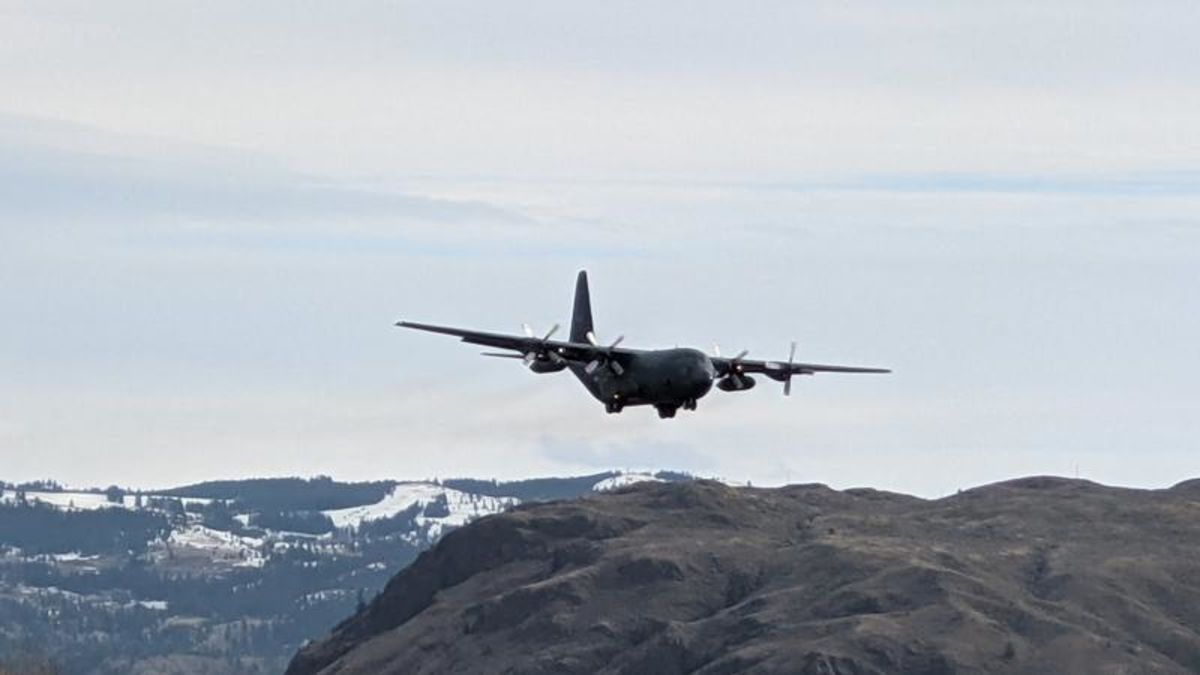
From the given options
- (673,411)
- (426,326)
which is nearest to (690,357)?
(673,411)

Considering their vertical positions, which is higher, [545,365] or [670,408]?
[545,365]

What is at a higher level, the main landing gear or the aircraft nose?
the aircraft nose

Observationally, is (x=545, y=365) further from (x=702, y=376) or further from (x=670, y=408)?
(x=702, y=376)

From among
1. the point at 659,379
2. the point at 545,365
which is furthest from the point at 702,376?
the point at 545,365

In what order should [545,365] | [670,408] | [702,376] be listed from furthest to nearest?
[545,365] < [670,408] < [702,376]

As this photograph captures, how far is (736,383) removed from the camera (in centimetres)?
19300

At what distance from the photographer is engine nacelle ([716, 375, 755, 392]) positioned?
193 meters

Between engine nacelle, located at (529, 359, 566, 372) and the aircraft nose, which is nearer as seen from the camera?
the aircraft nose

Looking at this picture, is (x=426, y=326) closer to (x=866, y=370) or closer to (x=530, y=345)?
(x=530, y=345)

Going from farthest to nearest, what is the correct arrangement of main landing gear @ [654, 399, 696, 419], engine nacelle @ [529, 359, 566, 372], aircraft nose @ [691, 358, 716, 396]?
engine nacelle @ [529, 359, 566, 372], main landing gear @ [654, 399, 696, 419], aircraft nose @ [691, 358, 716, 396]

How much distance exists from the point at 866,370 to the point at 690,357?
69.8 feet

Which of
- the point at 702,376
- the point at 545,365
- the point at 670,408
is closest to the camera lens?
the point at 702,376

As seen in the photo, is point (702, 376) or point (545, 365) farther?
point (545, 365)

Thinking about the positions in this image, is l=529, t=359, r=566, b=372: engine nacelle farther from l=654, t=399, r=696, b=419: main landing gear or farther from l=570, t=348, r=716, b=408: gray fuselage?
l=654, t=399, r=696, b=419: main landing gear
